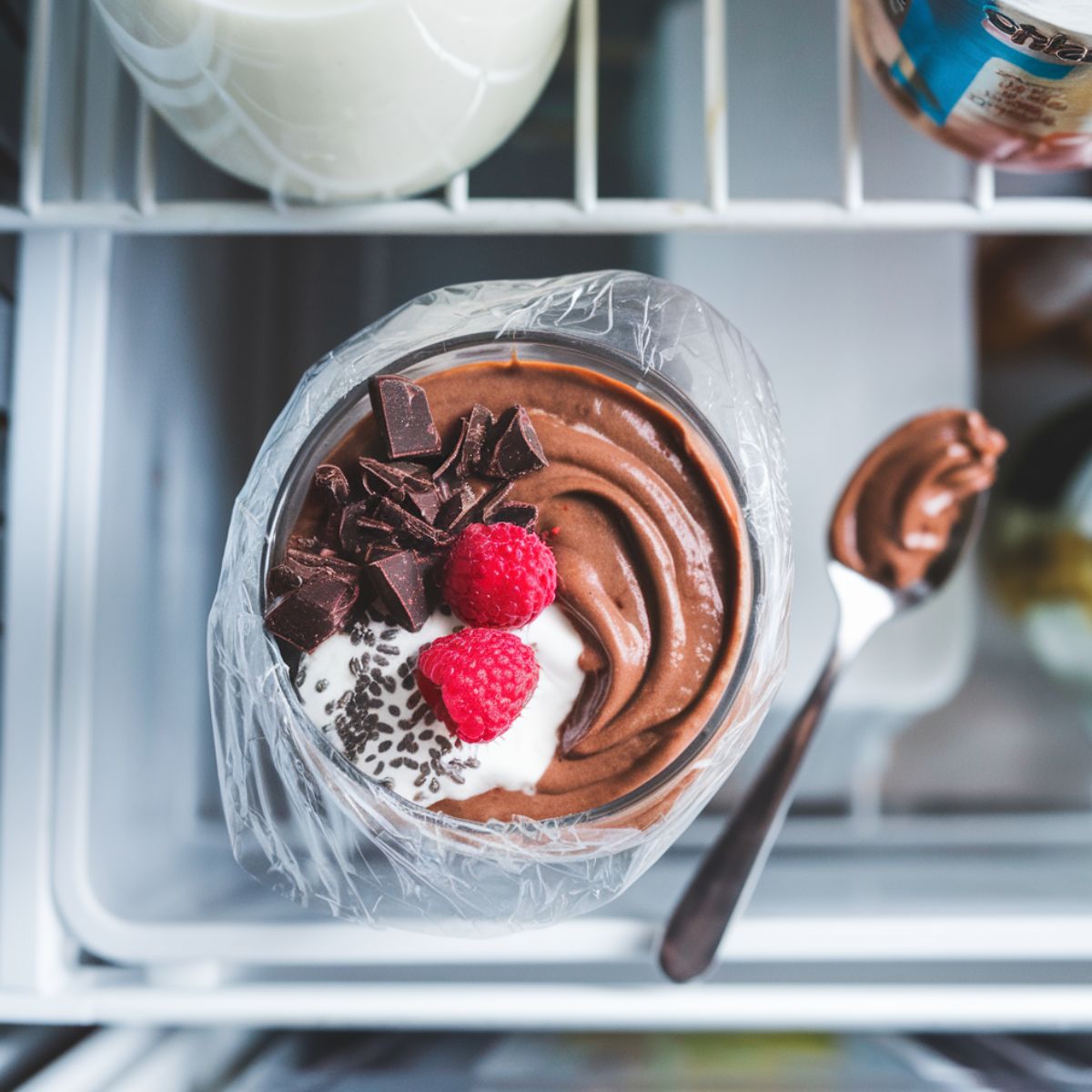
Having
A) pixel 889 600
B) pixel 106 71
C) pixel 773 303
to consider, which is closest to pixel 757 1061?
pixel 889 600

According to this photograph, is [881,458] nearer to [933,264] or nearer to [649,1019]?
[933,264]

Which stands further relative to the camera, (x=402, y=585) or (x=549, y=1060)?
(x=549, y=1060)

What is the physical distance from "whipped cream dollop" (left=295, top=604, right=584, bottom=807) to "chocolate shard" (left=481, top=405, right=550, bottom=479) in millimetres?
82

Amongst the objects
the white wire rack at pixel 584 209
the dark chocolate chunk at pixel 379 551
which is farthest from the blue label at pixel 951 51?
the dark chocolate chunk at pixel 379 551

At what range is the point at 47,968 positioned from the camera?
28.5 inches

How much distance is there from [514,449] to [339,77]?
213 millimetres

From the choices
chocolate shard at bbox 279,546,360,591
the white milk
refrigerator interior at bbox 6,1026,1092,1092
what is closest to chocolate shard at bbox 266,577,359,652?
chocolate shard at bbox 279,546,360,591

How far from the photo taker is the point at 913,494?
81cm

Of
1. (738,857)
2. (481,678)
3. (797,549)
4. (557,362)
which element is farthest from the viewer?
(797,549)

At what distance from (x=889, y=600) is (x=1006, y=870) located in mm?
262

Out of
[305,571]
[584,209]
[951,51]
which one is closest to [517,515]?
[305,571]

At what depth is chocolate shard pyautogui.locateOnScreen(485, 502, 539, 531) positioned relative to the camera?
0.55 metres

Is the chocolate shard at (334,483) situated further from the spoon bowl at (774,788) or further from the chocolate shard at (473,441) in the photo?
the spoon bowl at (774,788)

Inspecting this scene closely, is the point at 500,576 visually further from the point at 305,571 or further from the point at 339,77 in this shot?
the point at 339,77
